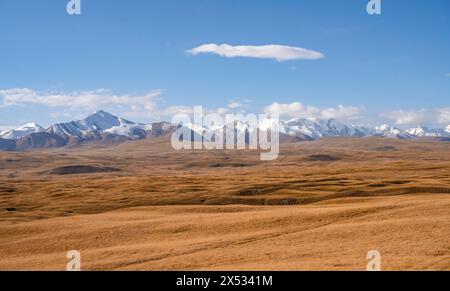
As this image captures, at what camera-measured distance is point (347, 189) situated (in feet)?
263

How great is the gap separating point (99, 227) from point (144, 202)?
25.1m

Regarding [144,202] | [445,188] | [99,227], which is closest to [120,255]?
[99,227]

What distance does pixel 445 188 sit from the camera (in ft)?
252
